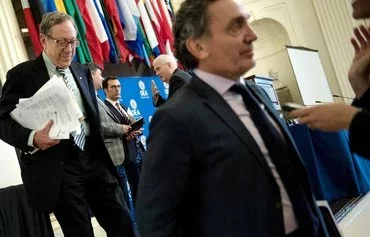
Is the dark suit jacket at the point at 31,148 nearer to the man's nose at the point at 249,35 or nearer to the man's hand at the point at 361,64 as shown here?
the man's nose at the point at 249,35

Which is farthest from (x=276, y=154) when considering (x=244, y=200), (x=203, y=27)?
(x=203, y=27)

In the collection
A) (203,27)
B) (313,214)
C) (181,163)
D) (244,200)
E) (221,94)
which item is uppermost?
(203,27)

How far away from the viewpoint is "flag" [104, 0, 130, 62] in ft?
16.5

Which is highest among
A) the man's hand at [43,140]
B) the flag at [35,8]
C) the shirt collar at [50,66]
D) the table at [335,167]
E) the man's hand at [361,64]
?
the flag at [35,8]

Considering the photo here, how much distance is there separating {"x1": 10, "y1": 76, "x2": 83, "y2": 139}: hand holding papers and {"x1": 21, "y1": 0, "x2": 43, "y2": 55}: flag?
2.12 meters

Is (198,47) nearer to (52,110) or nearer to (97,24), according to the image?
(52,110)

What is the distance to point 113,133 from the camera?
10.7 feet

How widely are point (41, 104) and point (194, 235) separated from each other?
3.27ft

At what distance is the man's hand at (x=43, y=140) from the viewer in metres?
1.90

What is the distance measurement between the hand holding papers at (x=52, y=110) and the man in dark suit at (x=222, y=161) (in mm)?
813

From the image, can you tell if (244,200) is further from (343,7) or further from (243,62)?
(343,7)

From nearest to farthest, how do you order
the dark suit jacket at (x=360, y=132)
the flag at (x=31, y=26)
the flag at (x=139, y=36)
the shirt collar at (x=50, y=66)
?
the dark suit jacket at (x=360, y=132) → the shirt collar at (x=50, y=66) → the flag at (x=31, y=26) → the flag at (x=139, y=36)

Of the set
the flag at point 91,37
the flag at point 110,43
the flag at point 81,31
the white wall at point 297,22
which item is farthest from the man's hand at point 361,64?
the white wall at point 297,22

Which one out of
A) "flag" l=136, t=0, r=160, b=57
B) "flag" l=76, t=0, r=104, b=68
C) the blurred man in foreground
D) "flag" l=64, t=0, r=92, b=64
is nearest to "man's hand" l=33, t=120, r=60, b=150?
the blurred man in foreground
